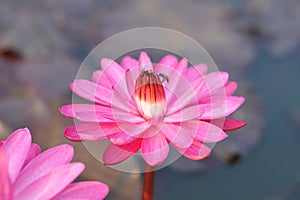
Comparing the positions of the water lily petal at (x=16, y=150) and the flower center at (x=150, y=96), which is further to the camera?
the flower center at (x=150, y=96)

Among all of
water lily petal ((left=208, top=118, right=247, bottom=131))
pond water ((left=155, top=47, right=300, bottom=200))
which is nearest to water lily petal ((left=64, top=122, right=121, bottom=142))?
water lily petal ((left=208, top=118, right=247, bottom=131))

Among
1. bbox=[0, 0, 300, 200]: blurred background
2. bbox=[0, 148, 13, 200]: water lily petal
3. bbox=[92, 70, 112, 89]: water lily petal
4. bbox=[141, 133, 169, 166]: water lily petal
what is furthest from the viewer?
bbox=[0, 0, 300, 200]: blurred background

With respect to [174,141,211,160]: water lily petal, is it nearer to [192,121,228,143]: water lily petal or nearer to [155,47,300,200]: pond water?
[192,121,228,143]: water lily petal

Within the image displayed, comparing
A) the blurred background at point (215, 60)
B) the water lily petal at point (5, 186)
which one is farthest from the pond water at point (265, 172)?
the water lily petal at point (5, 186)

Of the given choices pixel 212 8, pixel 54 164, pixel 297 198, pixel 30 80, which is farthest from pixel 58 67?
pixel 54 164

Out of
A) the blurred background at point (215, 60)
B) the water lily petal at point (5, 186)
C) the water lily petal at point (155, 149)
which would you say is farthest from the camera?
the blurred background at point (215, 60)

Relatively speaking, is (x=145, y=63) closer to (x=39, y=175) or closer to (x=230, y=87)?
(x=230, y=87)

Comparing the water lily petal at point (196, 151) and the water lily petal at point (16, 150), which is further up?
the water lily petal at point (196, 151)

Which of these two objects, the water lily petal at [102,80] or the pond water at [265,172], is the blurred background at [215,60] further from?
the water lily petal at [102,80]
